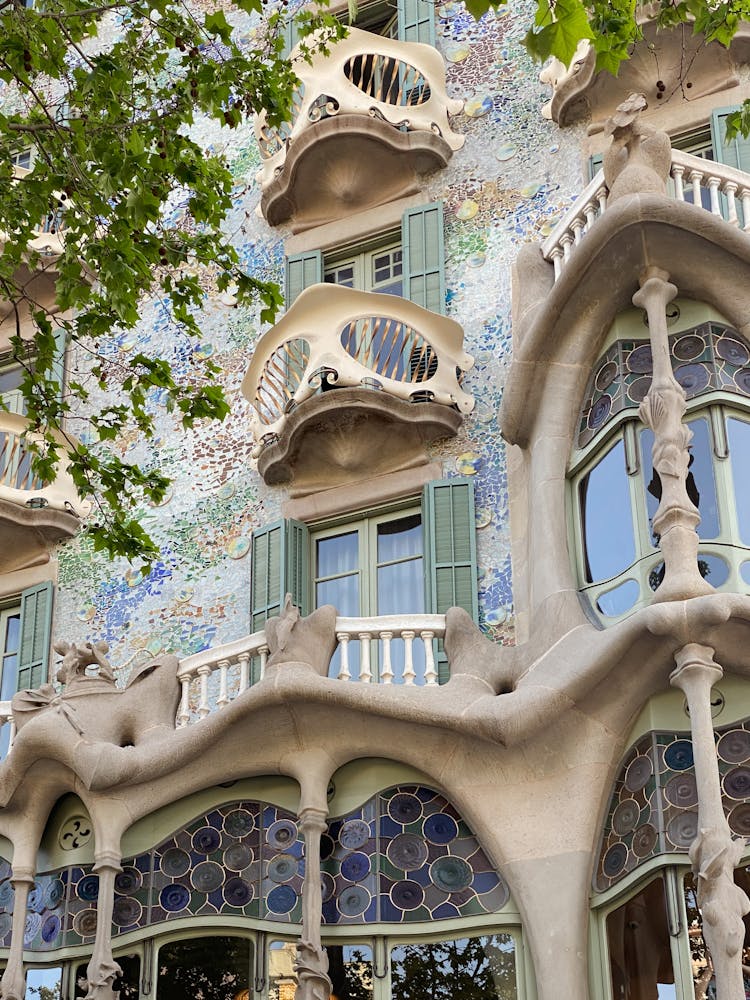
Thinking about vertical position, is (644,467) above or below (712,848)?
above

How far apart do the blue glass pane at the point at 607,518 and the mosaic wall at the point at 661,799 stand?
4.45 feet

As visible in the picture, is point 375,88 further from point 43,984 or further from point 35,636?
point 43,984

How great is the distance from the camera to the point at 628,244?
11586mm

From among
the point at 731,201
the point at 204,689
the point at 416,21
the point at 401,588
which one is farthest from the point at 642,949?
the point at 416,21

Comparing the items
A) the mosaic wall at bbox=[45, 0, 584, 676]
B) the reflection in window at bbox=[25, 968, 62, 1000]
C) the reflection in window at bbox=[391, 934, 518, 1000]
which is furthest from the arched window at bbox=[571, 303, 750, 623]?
the reflection in window at bbox=[25, 968, 62, 1000]

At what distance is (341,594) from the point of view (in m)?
13.5

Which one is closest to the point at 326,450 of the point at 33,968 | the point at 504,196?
the point at 504,196

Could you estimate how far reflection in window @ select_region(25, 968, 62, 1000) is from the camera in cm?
1169

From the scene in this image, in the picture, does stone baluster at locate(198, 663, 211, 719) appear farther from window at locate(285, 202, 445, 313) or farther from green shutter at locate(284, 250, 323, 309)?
green shutter at locate(284, 250, 323, 309)

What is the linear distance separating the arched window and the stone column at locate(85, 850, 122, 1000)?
379 cm

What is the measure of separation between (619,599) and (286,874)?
2.90 meters

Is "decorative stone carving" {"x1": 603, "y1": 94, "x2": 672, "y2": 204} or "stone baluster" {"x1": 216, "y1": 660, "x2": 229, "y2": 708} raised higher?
"decorative stone carving" {"x1": 603, "y1": 94, "x2": 672, "y2": 204}

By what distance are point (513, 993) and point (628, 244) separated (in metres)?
5.10

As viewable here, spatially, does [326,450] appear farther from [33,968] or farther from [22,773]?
[33,968]
